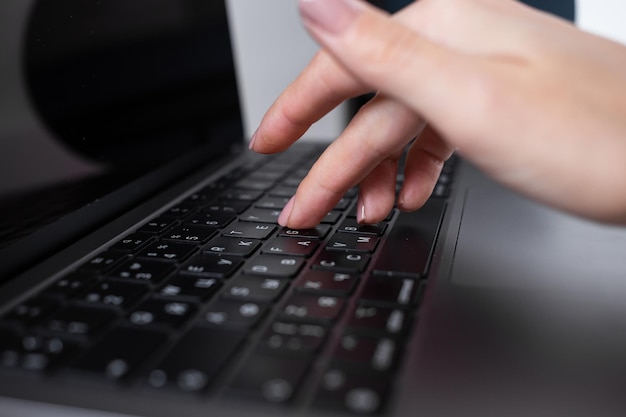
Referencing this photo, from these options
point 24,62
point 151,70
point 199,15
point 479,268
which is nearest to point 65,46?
point 24,62

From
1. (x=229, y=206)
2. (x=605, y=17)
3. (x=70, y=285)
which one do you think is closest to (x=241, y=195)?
(x=229, y=206)

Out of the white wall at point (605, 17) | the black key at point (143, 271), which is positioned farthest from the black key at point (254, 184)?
the white wall at point (605, 17)

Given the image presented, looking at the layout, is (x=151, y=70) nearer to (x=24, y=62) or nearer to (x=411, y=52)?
(x=24, y=62)

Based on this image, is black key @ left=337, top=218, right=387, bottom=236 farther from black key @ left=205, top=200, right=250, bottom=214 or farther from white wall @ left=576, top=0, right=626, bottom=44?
white wall @ left=576, top=0, right=626, bottom=44

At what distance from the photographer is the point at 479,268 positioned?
455 mm

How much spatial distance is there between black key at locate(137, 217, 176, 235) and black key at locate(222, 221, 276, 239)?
0.05 meters

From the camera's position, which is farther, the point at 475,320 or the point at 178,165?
the point at 178,165

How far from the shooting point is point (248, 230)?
532mm

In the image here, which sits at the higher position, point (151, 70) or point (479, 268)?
point (151, 70)

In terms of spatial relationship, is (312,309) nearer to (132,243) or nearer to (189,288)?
(189,288)

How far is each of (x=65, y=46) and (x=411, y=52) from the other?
377mm

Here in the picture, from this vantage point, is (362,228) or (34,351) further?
(362,228)

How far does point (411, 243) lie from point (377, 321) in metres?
0.14

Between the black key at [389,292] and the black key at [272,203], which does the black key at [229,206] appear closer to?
the black key at [272,203]
